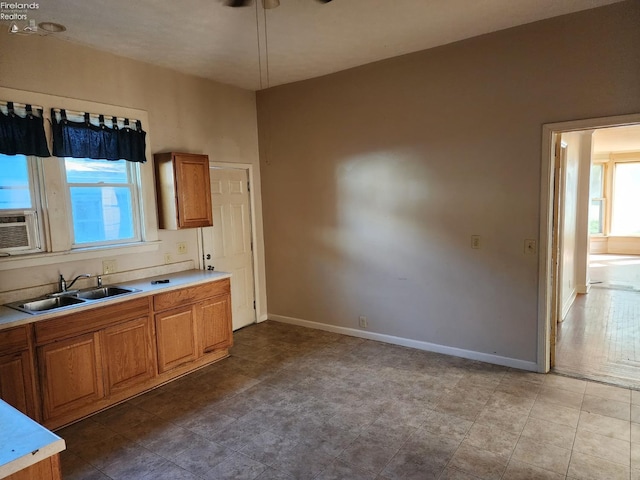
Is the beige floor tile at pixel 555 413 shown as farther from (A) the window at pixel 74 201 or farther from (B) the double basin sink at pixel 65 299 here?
(A) the window at pixel 74 201

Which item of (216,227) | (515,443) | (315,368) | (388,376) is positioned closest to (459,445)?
(515,443)

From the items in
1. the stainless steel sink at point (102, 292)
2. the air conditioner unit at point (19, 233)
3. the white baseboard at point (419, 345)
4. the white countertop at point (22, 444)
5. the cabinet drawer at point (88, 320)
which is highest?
the air conditioner unit at point (19, 233)

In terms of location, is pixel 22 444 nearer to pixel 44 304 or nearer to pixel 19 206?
pixel 44 304

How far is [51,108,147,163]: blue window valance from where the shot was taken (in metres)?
3.22

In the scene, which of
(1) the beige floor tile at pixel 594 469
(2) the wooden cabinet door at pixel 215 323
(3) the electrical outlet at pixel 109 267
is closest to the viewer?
(1) the beige floor tile at pixel 594 469

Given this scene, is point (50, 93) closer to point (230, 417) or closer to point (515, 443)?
point (230, 417)

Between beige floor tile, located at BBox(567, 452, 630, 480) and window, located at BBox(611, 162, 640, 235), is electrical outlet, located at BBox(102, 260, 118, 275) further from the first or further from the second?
window, located at BBox(611, 162, 640, 235)

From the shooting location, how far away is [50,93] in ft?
10.5

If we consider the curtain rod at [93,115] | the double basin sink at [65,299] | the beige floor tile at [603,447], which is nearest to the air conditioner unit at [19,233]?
the double basin sink at [65,299]

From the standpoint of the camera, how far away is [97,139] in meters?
3.47

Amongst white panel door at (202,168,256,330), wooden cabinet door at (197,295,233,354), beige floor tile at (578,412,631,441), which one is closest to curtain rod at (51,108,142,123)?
white panel door at (202,168,256,330)

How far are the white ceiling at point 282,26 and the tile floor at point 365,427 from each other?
9.81ft

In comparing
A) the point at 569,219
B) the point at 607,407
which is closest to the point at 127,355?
the point at 607,407

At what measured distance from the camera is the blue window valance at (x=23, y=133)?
2873mm
